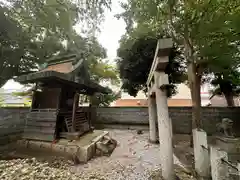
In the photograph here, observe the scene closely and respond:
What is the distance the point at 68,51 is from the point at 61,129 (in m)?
5.64

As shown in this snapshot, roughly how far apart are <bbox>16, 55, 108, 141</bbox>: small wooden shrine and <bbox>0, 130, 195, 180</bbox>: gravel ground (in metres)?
1.09

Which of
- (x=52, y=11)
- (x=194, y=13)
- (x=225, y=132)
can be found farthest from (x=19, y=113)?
(x=225, y=132)

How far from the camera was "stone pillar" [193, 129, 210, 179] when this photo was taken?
113 inches

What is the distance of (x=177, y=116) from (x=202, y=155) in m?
5.06

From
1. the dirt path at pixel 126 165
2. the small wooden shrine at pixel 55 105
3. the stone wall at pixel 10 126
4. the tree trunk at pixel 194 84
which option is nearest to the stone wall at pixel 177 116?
the tree trunk at pixel 194 84

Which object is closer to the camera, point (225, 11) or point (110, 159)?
point (110, 159)

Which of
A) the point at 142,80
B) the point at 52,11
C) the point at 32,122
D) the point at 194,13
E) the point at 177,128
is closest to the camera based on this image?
the point at 194,13

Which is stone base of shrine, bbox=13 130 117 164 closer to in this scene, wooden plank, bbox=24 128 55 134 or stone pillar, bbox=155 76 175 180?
wooden plank, bbox=24 128 55 134

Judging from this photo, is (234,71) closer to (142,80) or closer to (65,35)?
(142,80)

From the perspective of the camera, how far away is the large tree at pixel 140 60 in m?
7.68

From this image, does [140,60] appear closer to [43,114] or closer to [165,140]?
[43,114]

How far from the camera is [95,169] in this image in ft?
11.0

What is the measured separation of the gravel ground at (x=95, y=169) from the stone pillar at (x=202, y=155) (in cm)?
31

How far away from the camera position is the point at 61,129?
485 cm
